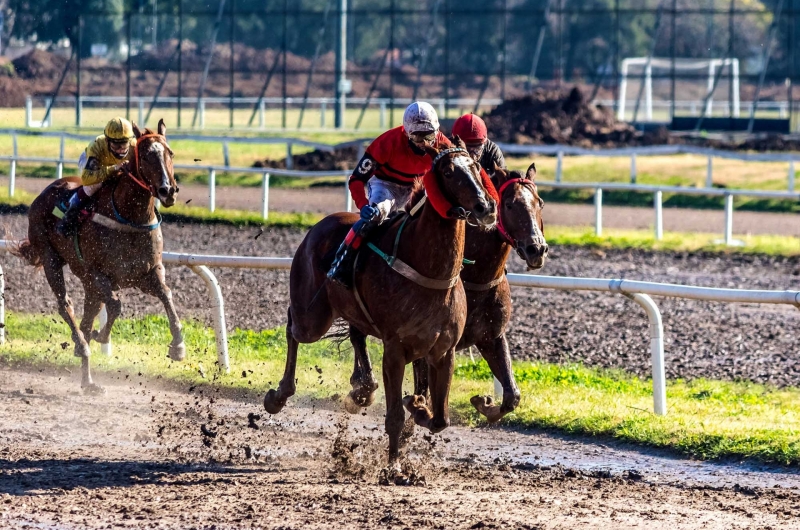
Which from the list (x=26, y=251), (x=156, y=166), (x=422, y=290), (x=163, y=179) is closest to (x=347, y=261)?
(x=422, y=290)

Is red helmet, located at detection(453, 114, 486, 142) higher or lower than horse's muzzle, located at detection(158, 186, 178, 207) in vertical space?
higher

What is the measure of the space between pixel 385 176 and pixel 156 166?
7.00ft

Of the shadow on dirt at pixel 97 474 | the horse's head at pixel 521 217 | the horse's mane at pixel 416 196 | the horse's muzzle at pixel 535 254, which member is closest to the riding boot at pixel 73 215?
the shadow on dirt at pixel 97 474

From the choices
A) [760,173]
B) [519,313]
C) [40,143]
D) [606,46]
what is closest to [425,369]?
[519,313]

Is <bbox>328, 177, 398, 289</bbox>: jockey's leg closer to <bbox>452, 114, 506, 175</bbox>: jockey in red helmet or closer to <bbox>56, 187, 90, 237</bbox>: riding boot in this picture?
<bbox>452, 114, 506, 175</bbox>: jockey in red helmet

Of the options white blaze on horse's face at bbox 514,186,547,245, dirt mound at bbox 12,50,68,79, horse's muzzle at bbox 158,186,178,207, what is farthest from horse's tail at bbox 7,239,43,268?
dirt mound at bbox 12,50,68,79

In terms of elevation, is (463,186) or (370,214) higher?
(463,186)

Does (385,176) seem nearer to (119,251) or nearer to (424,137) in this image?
(424,137)

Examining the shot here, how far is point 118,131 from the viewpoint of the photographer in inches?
364

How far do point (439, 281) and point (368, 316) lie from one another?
2.22 feet

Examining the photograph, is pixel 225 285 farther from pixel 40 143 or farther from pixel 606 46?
pixel 606 46

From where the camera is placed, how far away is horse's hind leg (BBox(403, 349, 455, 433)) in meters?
6.74

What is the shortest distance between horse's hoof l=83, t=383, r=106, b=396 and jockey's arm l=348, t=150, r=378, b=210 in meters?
3.05

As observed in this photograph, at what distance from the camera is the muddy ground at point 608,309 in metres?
10.0
